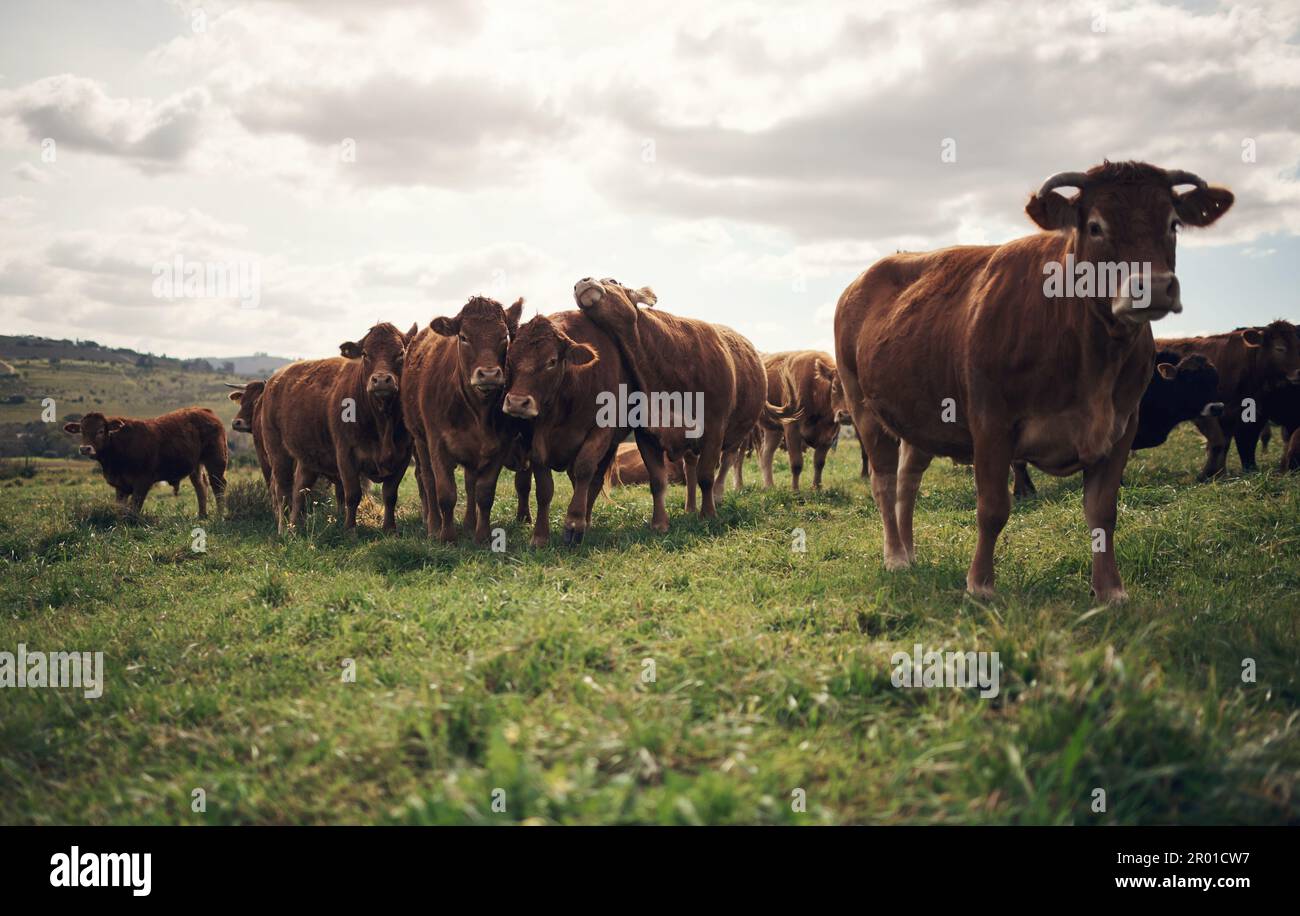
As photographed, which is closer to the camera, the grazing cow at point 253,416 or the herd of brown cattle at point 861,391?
the herd of brown cattle at point 861,391

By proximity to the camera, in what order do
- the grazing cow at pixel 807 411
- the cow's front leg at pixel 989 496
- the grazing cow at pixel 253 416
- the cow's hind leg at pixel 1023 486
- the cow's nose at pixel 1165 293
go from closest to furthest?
the cow's nose at pixel 1165 293, the cow's front leg at pixel 989 496, the cow's hind leg at pixel 1023 486, the grazing cow at pixel 253 416, the grazing cow at pixel 807 411

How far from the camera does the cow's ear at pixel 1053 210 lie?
213 inches

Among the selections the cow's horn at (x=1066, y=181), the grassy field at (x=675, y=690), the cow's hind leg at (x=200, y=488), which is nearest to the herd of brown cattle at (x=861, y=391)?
the cow's horn at (x=1066, y=181)

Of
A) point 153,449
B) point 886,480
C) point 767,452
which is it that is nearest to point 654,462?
point 886,480

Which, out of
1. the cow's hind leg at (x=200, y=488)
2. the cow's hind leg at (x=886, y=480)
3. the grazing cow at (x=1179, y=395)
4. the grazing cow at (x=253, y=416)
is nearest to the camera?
the cow's hind leg at (x=886, y=480)

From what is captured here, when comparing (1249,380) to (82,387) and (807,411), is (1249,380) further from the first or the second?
(82,387)

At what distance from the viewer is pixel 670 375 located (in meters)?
10.0

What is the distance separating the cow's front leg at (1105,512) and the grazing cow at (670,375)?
469cm

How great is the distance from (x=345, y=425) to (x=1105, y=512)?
8586mm

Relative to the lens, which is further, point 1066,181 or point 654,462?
point 654,462

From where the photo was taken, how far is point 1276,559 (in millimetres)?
6430

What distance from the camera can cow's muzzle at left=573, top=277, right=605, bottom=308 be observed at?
941cm

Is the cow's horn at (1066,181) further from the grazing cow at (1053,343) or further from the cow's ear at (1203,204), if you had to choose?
the cow's ear at (1203,204)
